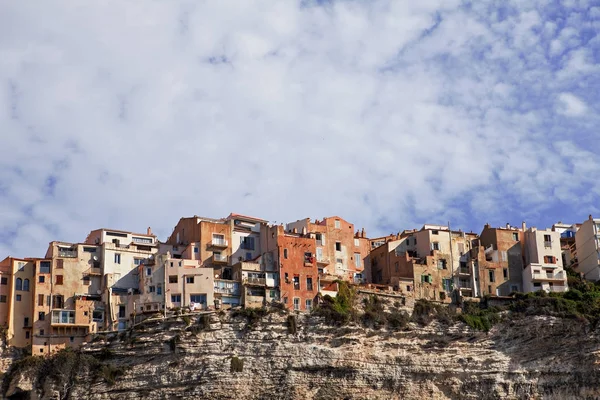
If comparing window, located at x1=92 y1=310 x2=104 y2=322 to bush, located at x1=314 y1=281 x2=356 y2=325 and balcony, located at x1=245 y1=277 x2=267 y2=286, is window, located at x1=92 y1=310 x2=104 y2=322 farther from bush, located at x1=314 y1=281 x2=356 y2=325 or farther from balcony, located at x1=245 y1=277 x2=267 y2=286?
bush, located at x1=314 y1=281 x2=356 y2=325

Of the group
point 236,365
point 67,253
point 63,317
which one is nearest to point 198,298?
point 236,365

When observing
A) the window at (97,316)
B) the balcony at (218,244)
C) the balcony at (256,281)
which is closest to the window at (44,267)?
the window at (97,316)

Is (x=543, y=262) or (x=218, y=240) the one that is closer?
(x=218, y=240)

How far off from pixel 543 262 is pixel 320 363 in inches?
833

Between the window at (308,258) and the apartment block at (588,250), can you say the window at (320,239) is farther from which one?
the apartment block at (588,250)

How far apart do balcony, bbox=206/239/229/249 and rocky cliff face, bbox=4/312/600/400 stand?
7172mm

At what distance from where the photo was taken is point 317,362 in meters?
68.4

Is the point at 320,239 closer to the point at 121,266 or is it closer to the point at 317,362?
the point at 317,362

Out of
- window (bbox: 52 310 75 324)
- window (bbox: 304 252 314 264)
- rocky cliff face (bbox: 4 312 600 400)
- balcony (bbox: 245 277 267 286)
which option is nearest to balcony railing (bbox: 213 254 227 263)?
balcony (bbox: 245 277 267 286)

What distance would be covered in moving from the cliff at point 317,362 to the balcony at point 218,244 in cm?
703

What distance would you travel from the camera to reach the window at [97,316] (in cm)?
7025

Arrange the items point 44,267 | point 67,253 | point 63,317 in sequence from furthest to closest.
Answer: point 67,253
point 44,267
point 63,317

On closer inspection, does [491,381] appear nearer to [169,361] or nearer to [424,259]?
[424,259]

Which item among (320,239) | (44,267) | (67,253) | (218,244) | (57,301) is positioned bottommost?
(57,301)
